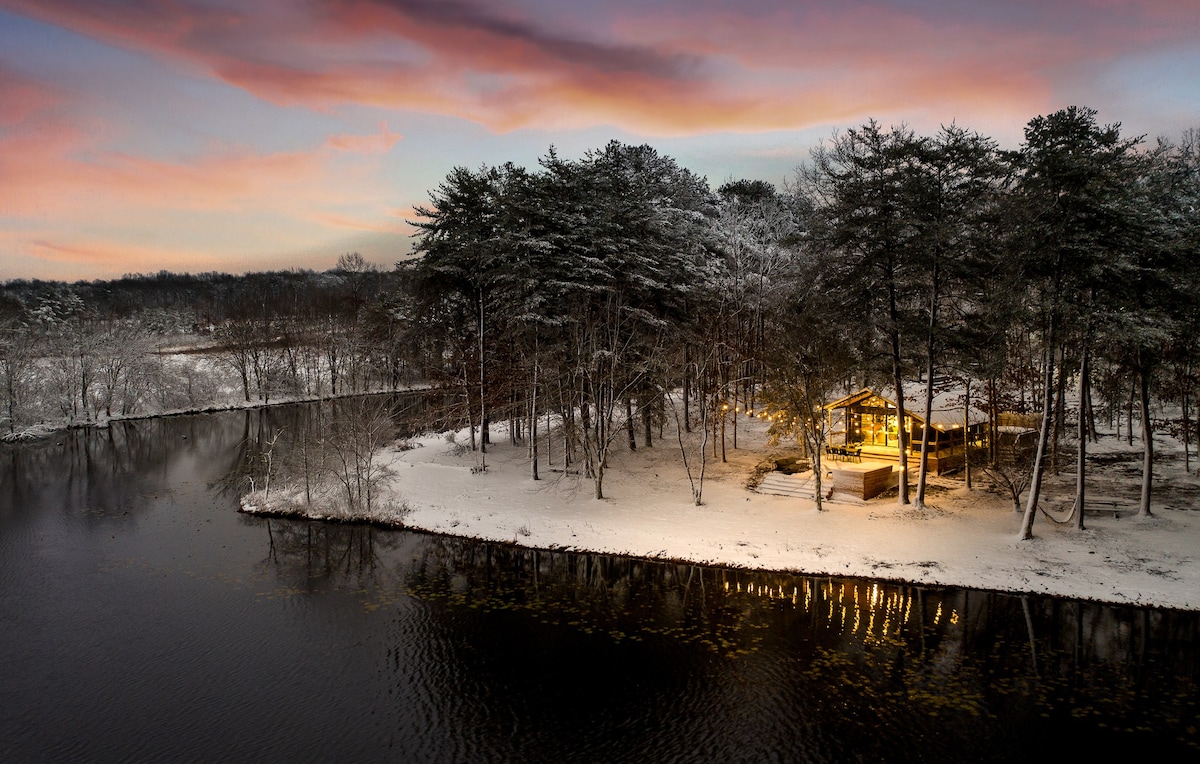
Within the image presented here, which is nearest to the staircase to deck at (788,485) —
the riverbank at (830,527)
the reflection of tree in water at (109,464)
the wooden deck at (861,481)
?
the riverbank at (830,527)

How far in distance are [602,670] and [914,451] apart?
20.7 meters

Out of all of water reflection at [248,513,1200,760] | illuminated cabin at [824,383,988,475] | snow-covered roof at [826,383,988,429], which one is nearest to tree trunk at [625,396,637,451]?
illuminated cabin at [824,383,988,475]

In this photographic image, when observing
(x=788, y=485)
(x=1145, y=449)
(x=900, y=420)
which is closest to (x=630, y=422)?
(x=788, y=485)

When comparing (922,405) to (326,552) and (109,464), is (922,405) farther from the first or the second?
(109,464)

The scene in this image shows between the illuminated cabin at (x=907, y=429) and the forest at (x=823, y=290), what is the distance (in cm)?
97

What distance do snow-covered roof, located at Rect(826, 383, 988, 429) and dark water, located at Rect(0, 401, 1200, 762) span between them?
11.9m

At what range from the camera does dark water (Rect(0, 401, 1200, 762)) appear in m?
11.1

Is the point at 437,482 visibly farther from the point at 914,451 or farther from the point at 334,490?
the point at 914,451

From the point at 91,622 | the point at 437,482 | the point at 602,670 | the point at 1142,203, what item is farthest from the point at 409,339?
the point at 1142,203

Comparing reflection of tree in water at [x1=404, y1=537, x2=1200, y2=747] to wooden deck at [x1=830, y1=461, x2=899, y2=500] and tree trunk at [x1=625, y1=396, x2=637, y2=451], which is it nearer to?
wooden deck at [x1=830, y1=461, x2=899, y2=500]

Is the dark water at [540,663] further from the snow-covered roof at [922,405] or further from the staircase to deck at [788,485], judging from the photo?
the snow-covered roof at [922,405]

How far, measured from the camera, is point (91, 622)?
15836 mm

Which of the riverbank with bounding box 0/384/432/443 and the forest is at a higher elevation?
the forest

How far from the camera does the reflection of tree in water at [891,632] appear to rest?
12008mm
